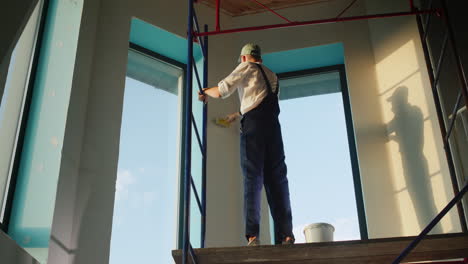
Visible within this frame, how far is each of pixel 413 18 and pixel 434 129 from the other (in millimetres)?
1053

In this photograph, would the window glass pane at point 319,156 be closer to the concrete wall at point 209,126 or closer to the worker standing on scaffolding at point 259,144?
the concrete wall at point 209,126

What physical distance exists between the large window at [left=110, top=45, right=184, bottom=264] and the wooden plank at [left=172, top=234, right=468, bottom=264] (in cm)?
178

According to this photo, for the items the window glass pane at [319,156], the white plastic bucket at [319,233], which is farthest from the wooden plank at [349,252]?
the window glass pane at [319,156]

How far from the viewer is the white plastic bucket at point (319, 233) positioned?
3531 millimetres

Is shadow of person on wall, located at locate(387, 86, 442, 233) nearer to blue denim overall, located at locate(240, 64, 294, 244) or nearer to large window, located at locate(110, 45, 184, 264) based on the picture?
blue denim overall, located at locate(240, 64, 294, 244)

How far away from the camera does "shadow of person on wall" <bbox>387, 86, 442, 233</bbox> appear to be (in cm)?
419

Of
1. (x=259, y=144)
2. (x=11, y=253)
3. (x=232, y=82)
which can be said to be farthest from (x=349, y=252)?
(x=11, y=253)

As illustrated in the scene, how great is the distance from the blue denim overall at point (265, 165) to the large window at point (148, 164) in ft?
4.69

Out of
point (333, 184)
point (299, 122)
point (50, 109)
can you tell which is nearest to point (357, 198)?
point (333, 184)

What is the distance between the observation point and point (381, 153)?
Result: 15.3ft

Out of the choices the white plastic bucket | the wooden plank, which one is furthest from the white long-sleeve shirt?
the wooden plank

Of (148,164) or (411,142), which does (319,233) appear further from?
(148,164)

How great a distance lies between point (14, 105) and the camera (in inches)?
156

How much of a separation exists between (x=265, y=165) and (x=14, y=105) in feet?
6.36
